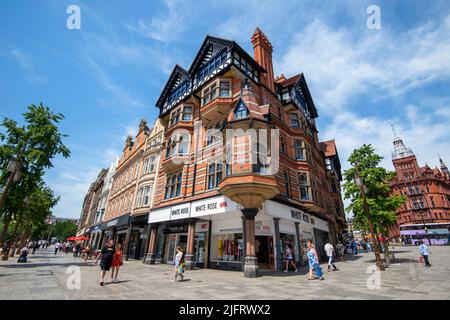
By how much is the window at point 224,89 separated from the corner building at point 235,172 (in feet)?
0.29

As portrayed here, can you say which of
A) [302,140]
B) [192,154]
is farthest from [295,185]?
[192,154]

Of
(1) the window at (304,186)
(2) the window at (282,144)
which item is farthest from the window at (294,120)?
(1) the window at (304,186)

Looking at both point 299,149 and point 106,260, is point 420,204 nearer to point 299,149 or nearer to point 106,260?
point 299,149

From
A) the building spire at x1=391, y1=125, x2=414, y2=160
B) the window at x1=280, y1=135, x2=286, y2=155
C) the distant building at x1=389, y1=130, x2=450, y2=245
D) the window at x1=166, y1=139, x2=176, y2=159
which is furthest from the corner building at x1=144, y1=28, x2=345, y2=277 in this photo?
the building spire at x1=391, y1=125, x2=414, y2=160

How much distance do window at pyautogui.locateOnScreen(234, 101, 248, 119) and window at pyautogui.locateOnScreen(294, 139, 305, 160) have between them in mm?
8475

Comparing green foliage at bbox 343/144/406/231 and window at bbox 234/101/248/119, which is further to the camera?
green foliage at bbox 343/144/406/231

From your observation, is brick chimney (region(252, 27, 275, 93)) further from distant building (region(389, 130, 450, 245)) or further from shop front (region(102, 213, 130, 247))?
distant building (region(389, 130, 450, 245))

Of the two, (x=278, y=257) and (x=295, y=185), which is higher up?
(x=295, y=185)

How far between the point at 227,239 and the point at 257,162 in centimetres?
688

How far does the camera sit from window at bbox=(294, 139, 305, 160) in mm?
21595

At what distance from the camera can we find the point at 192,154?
20891 millimetres

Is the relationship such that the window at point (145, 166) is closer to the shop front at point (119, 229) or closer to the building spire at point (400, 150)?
the shop front at point (119, 229)

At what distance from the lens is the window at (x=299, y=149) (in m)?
21.6
